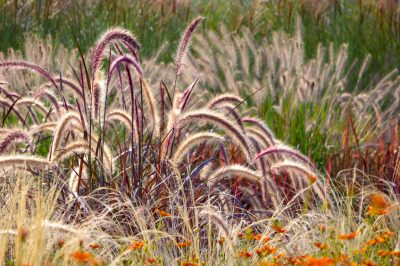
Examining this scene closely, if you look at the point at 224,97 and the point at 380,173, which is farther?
the point at 380,173

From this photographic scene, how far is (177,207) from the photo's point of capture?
191 inches

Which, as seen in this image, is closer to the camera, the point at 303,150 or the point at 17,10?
the point at 303,150

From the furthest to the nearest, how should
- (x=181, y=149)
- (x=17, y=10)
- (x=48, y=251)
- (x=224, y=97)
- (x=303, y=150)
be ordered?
(x=17, y=10) < (x=303, y=150) < (x=224, y=97) < (x=181, y=149) < (x=48, y=251)

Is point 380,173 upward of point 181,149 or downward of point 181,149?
downward

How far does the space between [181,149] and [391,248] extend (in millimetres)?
1126

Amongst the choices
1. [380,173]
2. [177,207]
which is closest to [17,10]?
[380,173]

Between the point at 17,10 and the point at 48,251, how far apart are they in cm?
826

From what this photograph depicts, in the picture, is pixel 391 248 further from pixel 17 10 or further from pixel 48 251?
pixel 17 10

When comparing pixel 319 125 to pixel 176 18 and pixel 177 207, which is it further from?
pixel 176 18

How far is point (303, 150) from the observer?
7.21m

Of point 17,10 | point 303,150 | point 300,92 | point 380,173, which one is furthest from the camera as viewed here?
point 17,10

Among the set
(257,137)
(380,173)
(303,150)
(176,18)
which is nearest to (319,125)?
(303,150)

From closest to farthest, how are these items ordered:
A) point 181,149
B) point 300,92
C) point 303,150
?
point 181,149 < point 303,150 < point 300,92

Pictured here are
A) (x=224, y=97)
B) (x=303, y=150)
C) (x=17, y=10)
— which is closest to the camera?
(x=224, y=97)
